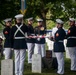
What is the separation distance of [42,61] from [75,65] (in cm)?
132

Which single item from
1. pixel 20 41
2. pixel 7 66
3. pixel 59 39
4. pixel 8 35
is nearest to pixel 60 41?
pixel 59 39

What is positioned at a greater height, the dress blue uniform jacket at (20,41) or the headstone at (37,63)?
the dress blue uniform jacket at (20,41)

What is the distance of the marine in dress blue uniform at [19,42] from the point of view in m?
11.9

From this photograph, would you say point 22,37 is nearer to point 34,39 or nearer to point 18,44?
point 18,44

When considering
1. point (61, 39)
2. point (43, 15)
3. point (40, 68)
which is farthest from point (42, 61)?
point (43, 15)

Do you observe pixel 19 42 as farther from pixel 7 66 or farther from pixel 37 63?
pixel 37 63

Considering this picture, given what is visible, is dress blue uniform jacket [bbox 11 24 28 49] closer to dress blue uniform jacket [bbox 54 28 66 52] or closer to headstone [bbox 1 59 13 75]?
headstone [bbox 1 59 13 75]

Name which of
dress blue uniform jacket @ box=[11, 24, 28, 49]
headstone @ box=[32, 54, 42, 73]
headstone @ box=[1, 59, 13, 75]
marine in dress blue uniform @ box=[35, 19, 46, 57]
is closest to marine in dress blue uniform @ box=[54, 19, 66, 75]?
headstone @ box=[32, 54, 42, 73]

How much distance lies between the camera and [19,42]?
12.1 m

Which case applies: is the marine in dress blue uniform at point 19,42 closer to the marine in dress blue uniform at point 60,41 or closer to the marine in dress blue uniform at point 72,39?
the marine in dress blue uniform at point 60,41

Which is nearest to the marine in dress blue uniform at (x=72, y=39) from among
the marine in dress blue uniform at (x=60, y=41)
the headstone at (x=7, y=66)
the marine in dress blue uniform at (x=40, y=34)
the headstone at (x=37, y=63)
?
the marine in dress blue uniform at (x=60, y=41)

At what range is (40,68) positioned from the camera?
1328 cm

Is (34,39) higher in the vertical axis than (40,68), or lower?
higher

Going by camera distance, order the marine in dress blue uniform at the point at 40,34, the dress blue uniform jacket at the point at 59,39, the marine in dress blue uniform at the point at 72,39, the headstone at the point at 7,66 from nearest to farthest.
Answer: the headstone at the point at 7,66
the dress blue uniform jacket at the point at 59,39
the marine in dress blue uniform at the point at 72,39
the marine in dress blue uniform at the point at 40,34
